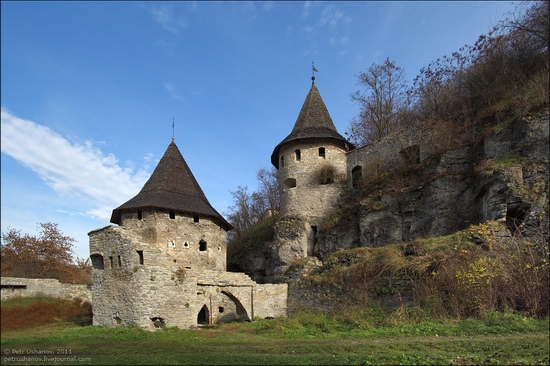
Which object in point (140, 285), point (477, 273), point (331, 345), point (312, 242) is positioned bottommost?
point (331, 345)

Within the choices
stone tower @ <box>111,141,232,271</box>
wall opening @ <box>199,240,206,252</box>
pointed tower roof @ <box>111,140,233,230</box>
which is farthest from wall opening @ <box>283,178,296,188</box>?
wall opening @ <box>199,240,206,252</box>

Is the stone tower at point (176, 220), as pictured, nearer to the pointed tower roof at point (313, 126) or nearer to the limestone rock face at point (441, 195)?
the limestone rock face at point (441, 195)

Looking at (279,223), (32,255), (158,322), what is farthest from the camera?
Answer: (279,223)

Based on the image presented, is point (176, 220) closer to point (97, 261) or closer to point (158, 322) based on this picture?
point (97, 261)

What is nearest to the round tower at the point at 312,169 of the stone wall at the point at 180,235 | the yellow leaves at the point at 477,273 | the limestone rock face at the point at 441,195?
the limestone rock face at the point at 441,195

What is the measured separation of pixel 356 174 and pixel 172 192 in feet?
38.1

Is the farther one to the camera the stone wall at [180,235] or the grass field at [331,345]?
the stone wall at [180,235]

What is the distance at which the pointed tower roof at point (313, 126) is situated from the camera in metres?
26.1

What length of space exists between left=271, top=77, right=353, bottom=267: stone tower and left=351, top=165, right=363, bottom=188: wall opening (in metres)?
0.60

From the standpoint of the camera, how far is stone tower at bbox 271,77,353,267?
24.0 meters

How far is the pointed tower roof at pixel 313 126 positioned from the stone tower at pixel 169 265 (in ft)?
23.0

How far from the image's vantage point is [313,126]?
27.0 meters

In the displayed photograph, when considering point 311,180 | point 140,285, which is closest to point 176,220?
point 140,285

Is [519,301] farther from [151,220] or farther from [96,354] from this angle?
[151,220]
